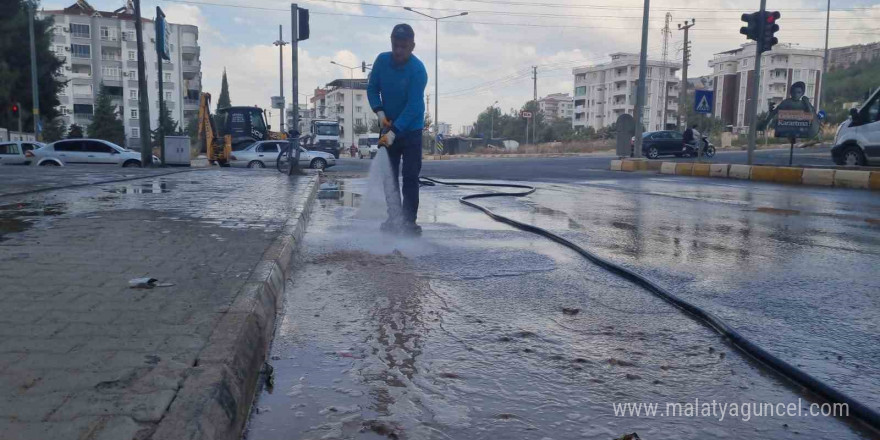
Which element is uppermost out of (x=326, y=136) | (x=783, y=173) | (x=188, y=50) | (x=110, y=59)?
(x=188, y=50)

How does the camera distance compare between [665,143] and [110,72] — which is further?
[110,72]

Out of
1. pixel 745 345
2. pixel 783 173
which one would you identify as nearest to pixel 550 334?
pixel 745 345

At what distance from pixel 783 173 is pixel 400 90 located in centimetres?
1266

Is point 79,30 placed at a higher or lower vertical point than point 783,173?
higher

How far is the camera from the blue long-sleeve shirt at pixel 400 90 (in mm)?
6148

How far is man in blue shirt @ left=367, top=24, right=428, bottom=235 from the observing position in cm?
614

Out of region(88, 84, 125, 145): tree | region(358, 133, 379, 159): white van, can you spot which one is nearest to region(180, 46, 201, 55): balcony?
region(88, 84, 125, 145): tree

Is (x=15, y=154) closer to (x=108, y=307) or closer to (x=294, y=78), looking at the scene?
(x=294, y=78)

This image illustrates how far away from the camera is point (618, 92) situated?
112 metres

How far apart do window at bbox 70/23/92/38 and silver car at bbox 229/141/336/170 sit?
6074cm

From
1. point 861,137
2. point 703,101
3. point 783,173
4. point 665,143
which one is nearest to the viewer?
point 783,173

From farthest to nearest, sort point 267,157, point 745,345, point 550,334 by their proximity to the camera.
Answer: point 267,157
point 550,334
point 745,345

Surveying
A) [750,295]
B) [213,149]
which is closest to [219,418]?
[750,295]

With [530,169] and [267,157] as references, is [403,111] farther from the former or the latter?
[267,157]
